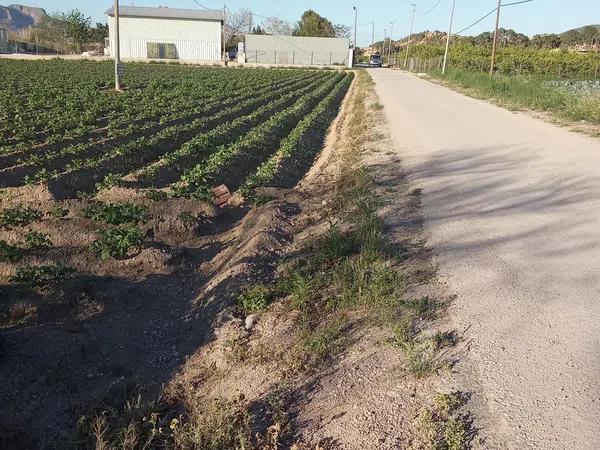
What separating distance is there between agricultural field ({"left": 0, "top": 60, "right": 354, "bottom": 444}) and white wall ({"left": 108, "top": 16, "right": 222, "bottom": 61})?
5095cm

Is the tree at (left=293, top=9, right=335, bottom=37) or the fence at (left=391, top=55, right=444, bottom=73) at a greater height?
the tree at (left=293, top=9, right=335, bottom=37)

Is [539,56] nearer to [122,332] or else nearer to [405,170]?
[405,170]

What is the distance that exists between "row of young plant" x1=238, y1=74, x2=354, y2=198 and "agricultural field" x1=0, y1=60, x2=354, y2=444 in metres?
0.05

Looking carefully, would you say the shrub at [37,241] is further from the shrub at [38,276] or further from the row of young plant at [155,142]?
the row of young plant at [155,142]

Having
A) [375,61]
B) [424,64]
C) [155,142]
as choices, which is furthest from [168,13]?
[155,142]

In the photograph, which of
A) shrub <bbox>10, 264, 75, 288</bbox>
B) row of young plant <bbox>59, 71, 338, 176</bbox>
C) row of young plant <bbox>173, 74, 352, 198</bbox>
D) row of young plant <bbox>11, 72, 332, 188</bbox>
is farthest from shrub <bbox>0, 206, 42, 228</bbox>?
row of young plant <bbox>59, 71, 338, 176</bbox>

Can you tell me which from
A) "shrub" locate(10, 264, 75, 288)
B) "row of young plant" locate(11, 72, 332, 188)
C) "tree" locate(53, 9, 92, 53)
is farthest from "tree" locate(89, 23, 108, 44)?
"shrub" locate(10, 264, 75, 288)

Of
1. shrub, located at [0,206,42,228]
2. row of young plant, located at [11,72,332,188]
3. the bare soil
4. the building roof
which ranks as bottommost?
the bare soil

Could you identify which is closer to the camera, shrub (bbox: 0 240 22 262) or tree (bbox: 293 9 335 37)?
shrub (bbox: 0 240 22 262)

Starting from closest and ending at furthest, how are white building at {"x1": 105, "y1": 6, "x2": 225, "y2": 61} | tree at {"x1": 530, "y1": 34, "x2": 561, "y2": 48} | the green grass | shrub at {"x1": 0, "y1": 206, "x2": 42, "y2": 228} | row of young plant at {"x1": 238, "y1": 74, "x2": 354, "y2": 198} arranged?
shrub at {"x1": 0, "y1": 206, "x2": 42, "y2": 228} → row of young plant at {"x1": 238, "y1": 74, "x2": 354, "y2": 198} → the green grass → white building at {"x1": 105, "y1": 6, "x2": 225, "y2": 61} → tree at {"x1": 530, "y1": 34, "x2": 561, "y2": 48}

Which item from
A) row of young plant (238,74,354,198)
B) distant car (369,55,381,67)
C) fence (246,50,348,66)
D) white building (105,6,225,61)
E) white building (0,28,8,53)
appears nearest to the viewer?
row of young plant (238,74,354,198)

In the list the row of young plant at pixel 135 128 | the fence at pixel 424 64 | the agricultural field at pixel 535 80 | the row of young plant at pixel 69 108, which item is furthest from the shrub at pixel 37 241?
the fence at pixel 424 64

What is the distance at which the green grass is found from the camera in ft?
61.4

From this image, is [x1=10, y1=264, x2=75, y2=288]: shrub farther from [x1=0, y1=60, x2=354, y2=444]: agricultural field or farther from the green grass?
the green grass
